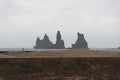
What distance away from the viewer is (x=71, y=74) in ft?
39.9

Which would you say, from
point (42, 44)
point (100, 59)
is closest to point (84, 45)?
point (42, 44)

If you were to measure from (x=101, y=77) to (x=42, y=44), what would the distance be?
102 m

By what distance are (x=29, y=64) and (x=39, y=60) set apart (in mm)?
441

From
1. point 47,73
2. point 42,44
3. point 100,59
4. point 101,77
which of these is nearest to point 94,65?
point 100,59

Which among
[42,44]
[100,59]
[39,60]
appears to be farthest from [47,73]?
[42,44]

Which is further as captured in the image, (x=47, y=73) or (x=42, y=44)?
(x=42, y=44)

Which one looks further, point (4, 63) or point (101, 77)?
point (4, 63)

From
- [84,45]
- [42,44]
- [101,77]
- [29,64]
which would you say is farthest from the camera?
[42,44]

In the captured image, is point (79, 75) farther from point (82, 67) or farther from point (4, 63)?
point (4, 63)

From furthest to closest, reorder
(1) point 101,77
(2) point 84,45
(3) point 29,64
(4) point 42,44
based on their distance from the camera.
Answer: (4) point 42,44 → (2) point 84,45 → (3) point 29,64 → (1) point 101,77

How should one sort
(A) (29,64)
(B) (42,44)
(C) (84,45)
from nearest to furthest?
(A) (29,64), (C) (84,45), (B) (42,44)

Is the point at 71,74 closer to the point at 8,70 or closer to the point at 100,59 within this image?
the point at 100,59

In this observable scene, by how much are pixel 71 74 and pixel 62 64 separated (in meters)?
0.72

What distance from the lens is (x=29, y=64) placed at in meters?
12.6
